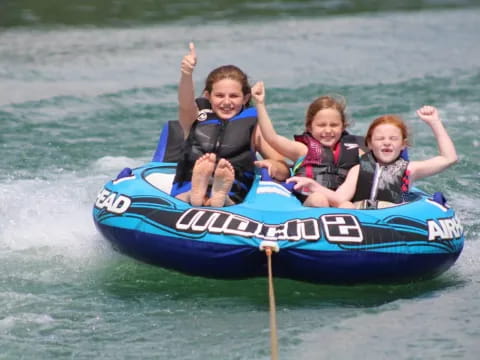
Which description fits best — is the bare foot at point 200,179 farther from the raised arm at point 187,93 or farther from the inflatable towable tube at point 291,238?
the raised arm at point 187,93

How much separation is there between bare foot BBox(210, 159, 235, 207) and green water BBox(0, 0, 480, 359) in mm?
443

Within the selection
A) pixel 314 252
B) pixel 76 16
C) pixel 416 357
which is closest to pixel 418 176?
pixel 314 252

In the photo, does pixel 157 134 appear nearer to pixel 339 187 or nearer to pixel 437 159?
pixel 339 187

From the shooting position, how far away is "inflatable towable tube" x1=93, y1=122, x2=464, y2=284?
4551 millimetres

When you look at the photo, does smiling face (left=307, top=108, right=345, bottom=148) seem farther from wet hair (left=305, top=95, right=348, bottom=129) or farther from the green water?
the green water

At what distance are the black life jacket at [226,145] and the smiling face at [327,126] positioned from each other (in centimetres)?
32

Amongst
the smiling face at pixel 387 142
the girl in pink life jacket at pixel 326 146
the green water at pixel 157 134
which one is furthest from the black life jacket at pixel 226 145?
the smiling face at pixel 387 142

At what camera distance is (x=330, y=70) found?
37.0ft

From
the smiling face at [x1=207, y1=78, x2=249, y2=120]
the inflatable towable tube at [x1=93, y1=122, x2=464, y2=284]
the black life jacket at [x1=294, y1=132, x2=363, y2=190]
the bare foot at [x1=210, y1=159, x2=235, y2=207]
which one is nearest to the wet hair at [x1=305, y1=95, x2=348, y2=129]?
the black life jacket at [x1=294, y1=132, x2=363, y2=190]

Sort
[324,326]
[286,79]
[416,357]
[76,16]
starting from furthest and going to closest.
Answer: [76,16] → [286,79] → [324,326] → [416,357]

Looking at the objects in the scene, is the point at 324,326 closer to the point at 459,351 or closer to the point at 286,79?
the point at 459,351

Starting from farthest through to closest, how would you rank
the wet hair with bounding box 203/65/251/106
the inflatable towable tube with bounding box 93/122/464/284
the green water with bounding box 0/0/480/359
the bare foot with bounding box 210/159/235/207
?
the wet hair with bounding box 203/65/251/106 < the bare foot with bounding box 210/159/235/207 < the inflatable towable tube with bounding box 93/122/464/284 < the green water with bounding box 0/0/480/359

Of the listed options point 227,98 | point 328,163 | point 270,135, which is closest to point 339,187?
point 328,163

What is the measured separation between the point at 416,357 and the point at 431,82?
7093 mm
